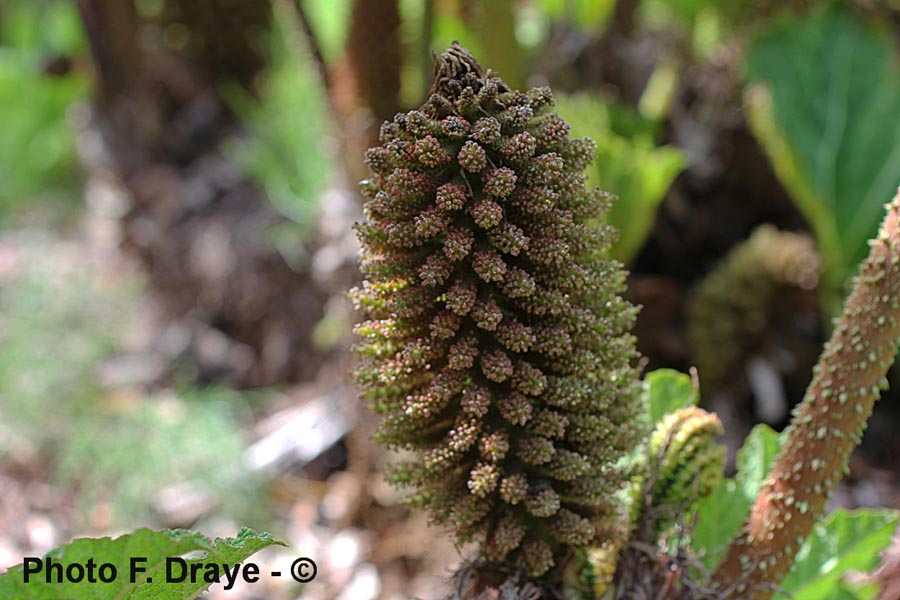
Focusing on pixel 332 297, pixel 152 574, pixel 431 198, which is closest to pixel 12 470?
pixel 332 297

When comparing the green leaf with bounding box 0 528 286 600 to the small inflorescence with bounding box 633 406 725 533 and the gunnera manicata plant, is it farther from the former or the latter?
the small inflorescence with bounding box 633 406 725 533

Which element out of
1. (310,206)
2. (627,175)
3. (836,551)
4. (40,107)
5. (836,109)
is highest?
(40,107)

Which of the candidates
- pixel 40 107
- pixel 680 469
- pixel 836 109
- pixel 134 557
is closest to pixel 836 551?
pixel 680 469

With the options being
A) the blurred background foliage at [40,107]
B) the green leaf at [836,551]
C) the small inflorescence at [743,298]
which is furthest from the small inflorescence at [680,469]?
the blurred background foliage at [40,107]

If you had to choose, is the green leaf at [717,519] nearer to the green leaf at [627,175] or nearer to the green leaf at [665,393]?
the green leaf at [665,393]

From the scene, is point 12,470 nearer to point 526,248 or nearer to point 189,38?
point 189,38

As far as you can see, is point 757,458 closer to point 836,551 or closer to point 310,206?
point 836,551
